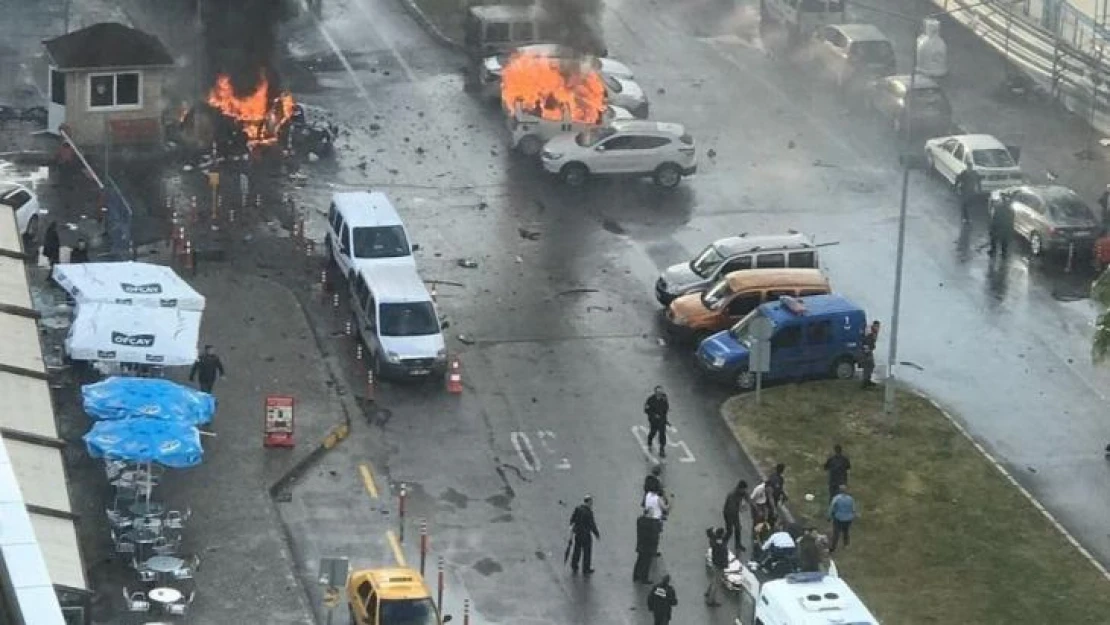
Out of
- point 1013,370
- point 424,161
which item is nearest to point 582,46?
point 424,161

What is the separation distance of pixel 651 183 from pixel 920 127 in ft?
26.1


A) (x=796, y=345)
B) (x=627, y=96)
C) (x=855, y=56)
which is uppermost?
(x=796, y=345)

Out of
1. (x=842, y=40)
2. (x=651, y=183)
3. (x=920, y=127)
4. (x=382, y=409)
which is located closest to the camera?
(x=382, y=409)

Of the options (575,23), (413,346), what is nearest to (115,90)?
(575,23)

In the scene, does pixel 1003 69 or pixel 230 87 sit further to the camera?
pixel 1003 69

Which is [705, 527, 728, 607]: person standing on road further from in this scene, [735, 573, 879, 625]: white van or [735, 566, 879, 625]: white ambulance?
[735, 573, 879, 625]: white van

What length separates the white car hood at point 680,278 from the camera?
152ft

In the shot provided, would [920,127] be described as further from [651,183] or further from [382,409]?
[382,409]

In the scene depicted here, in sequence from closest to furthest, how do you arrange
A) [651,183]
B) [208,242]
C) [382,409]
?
[382,409]
[208,242]
[651,183]

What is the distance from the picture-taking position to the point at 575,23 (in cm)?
5950

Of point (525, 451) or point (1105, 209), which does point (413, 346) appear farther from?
Answer: point (1105, 209)

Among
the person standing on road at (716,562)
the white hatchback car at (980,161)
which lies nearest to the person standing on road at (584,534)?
the person standing on road at (716,562)

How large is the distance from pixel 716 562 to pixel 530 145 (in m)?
21.3

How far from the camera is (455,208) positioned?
52.0m
